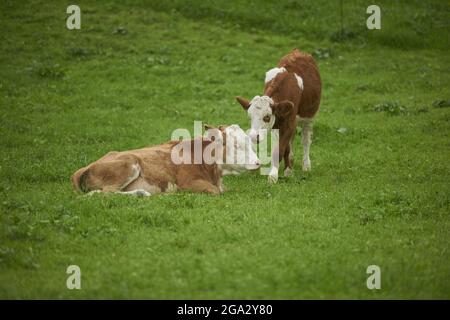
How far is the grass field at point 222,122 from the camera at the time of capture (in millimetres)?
9523

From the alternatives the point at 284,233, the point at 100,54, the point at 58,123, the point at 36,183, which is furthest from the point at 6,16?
the point at 284,233

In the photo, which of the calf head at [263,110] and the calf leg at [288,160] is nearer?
the calf head at [263,110]

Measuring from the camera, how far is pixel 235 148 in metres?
14.8

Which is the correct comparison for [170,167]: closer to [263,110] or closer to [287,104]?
[263,110]

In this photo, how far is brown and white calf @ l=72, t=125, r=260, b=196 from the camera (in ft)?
44.3

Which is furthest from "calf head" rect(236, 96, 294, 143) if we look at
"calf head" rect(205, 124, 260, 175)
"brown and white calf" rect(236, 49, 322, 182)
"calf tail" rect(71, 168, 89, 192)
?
"calf tail" rect(71, 168, 89, 192)

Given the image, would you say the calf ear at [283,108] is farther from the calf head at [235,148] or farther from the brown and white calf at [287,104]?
the calf head at [235,148]

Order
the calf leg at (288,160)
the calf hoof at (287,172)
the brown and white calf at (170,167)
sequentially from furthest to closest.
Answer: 1. the calf hoof at (287,172)
2. the calf leg at (288,160)
3. the brown and white calf at (170,167)

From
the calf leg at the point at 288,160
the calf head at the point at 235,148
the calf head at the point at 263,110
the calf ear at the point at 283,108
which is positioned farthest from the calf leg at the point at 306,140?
the calf head at the point at 235,148

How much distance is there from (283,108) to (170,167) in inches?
116

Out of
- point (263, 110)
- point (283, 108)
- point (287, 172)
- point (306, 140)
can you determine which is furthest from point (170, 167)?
point (306, 140)

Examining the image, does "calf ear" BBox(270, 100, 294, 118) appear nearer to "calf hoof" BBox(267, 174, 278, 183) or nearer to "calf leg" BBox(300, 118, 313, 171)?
"calf hoof" BBox(267, 174, 278, 183)

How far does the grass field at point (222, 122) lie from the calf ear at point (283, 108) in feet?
4.79
